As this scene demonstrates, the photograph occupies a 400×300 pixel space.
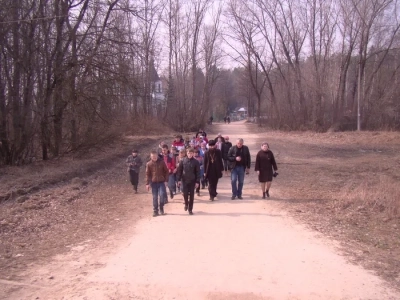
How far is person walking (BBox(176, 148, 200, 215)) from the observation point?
9.36 metres

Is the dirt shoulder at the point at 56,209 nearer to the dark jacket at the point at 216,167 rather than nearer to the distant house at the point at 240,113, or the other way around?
the dark jacket at the point at 216,167

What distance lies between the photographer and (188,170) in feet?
31.0

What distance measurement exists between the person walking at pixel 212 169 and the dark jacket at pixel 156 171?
1.78 meters

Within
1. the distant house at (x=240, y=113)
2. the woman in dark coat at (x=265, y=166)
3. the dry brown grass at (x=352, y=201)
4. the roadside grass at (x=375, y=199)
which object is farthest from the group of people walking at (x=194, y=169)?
the distant house at (x=240, y=113)

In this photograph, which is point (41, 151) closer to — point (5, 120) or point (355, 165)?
point (5, 120)

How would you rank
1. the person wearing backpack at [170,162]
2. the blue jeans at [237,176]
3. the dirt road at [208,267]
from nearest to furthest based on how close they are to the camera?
the dirt road at [208,267], the person wearing backpack at [170,162], the blue jeans at [237,176]

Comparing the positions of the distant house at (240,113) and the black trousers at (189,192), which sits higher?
the distant house at (240,113)

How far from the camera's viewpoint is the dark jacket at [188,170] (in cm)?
945

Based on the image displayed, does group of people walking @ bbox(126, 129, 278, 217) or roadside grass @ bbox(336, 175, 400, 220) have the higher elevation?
group of people walking @ bbox(126, 129, 278, 217)

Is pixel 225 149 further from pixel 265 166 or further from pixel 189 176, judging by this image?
pixel 189 176

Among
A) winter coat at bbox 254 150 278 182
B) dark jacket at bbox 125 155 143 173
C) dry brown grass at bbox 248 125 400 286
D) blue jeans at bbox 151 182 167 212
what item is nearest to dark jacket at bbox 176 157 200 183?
blue jeans at bbox 151 182 167 212

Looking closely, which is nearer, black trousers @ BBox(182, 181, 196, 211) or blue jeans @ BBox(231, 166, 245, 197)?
black trousers @ BBox(182, 181, 196, 211)

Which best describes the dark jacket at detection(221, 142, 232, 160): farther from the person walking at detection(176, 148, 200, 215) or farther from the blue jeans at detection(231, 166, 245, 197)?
the person walking at detection(176, 148, 200, 215)

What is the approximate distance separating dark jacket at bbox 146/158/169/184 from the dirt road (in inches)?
43.2
